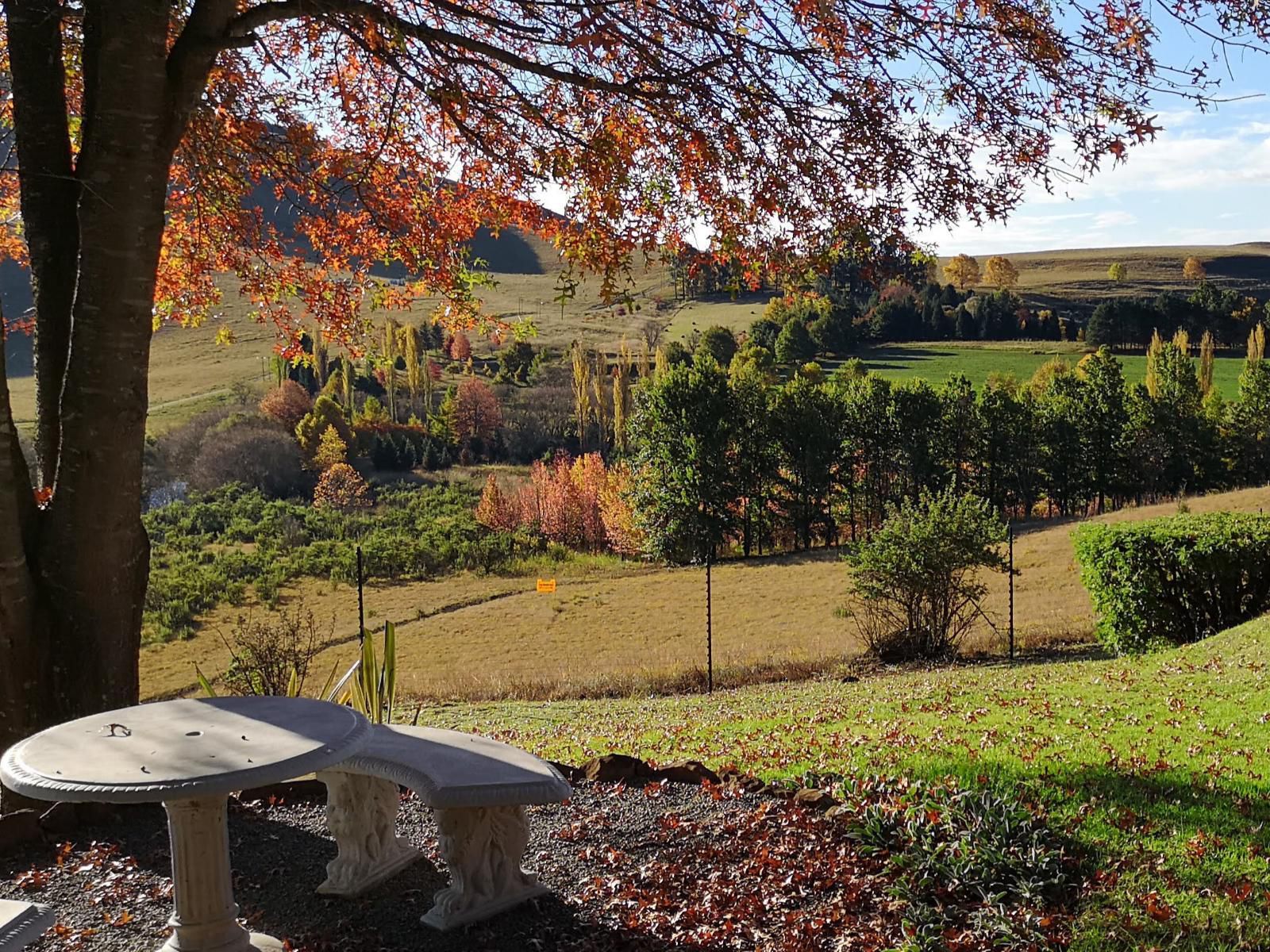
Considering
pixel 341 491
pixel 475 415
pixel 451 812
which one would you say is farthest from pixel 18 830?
pixel 475 415

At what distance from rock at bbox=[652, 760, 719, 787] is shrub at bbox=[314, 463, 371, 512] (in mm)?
58528

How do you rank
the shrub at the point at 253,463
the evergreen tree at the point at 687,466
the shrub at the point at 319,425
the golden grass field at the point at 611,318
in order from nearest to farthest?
1. the evergreen tree at the point at 687,466
2. the shrub at the point at 253,463
3. the shrub at the point at 319,425
4. the golden grass field at the point at 611,318

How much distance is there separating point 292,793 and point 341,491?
59.9 metres

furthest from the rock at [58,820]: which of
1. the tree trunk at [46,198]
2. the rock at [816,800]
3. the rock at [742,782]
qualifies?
the rock at [816,800]

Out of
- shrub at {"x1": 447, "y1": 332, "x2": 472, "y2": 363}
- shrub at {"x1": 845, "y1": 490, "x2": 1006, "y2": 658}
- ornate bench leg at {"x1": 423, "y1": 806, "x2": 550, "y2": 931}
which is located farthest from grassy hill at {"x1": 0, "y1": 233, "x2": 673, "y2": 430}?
ornate bench leg at {"x1": 423, "y1": 806, "x2": 550, "y2": 931}

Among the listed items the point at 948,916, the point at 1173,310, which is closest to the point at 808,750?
the point at 948,916

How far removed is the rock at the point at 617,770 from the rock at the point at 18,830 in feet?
8.82

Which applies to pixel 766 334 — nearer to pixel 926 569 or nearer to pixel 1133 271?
pixel 926 569

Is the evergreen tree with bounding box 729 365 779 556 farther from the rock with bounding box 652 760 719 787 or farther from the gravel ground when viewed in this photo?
the gravel ground

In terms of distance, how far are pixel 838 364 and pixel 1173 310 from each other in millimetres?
26854

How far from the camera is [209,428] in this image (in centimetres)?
7400

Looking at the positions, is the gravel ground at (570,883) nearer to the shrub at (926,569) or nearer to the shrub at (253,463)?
the shrub at (926,569)

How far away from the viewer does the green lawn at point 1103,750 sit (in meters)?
3.46

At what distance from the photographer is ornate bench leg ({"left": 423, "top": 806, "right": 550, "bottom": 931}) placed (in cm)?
367
